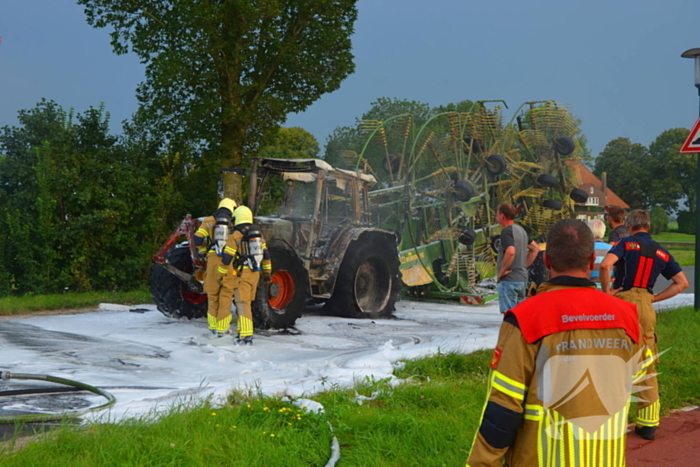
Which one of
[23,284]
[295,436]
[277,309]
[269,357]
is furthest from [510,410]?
[23,284]

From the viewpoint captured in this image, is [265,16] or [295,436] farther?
[265,16]

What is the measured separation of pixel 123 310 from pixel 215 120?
4952 millimetres

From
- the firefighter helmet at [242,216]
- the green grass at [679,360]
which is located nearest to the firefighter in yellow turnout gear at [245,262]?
the firefighter helmet at [242,216]

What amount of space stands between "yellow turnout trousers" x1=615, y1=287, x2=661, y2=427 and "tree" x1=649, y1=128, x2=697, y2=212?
58.9 meters

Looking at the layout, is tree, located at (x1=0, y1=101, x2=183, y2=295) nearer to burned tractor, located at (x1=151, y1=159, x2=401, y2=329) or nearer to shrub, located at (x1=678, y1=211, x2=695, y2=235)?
burned tractor, located at (x1=151, y1=159, x2=401, y2=329)

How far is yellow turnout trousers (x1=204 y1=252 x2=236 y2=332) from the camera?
8.77 m

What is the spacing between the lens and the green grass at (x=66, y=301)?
11195mm

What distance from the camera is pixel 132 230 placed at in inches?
547

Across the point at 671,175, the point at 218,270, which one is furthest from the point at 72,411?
the point at 671,175

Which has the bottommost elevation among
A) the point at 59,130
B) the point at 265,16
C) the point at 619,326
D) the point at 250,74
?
the point at 619,326

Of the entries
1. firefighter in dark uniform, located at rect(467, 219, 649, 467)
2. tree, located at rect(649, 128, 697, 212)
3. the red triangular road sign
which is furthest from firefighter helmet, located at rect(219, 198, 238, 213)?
tree, located at rect(649, 128, 697, 212)

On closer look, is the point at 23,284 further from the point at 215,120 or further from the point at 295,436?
the point at 295,436

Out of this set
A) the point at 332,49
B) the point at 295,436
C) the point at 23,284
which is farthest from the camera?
the point at 332,49

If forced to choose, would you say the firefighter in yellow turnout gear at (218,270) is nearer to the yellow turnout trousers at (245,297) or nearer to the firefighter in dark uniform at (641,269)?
the yellow turnout trousers at (245,297)
